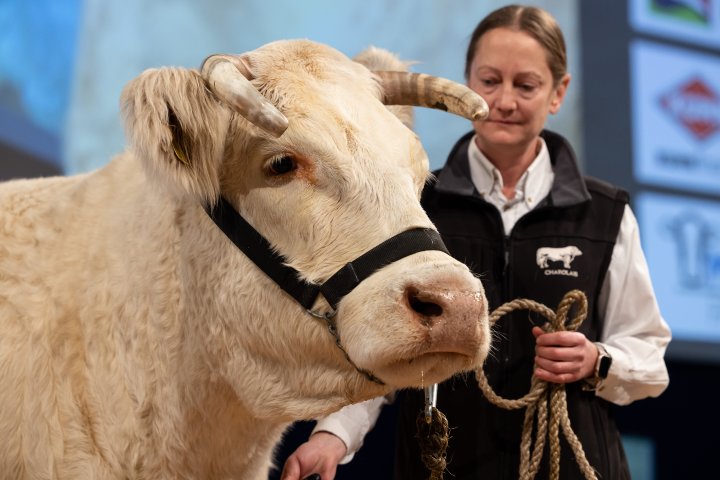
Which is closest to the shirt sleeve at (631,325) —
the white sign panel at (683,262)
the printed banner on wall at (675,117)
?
the white sign panel at (683,262)

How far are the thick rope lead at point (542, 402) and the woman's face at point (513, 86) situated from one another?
45cm

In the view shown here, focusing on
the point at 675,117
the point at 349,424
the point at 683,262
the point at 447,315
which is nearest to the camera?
the point at 447,315

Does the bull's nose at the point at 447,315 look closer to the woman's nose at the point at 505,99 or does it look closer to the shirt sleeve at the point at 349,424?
the shirt sleeve at the point at 349,424

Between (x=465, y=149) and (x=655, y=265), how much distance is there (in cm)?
217

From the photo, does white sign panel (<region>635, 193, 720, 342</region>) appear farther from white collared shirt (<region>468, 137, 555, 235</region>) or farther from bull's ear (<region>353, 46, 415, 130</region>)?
bull's ear (<region>353, 46, 415, 130</region>)

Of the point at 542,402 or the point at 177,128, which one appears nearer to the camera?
the point at 177,128

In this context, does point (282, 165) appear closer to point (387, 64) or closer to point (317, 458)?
point (387, 64)

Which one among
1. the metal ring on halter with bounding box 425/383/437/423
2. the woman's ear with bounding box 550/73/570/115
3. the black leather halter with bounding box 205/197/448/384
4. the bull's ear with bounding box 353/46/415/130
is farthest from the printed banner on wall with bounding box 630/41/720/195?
the black leather halter with bounding box 205/197/448/384

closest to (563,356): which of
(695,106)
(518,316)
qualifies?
(518,316)

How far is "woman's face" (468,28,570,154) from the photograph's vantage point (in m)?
2.36

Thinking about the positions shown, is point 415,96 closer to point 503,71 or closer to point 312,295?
point 503,71

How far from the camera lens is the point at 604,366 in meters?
2.15

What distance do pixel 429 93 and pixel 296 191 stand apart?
1.52ft

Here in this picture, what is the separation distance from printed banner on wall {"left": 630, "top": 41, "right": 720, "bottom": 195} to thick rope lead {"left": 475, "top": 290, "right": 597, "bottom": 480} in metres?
2.47
